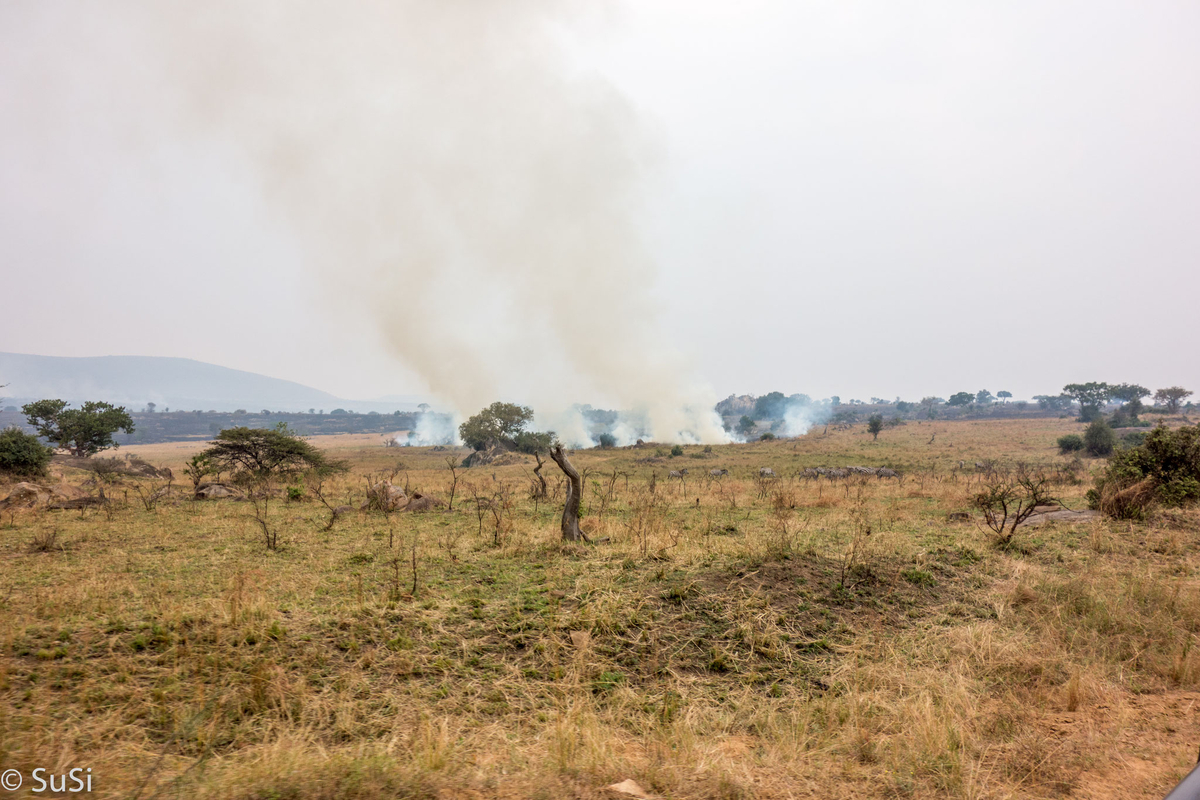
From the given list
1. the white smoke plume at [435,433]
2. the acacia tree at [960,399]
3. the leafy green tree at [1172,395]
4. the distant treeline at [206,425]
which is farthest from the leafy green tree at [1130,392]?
the distant treeline at [206,425]

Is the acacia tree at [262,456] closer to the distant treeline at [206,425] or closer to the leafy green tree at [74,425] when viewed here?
the leafy green tree at [74,425]

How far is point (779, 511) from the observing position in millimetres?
15797

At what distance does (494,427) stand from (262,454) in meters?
36.0

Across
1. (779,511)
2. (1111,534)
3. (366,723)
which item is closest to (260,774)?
(366,723)

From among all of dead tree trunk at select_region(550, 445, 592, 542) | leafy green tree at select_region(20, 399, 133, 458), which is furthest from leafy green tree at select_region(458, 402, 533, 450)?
dead tree trunk at select_region(550, 445, 592, 542)

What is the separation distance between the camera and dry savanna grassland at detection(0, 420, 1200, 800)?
4426 millimetres

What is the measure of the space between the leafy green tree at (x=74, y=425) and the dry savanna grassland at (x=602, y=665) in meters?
39.4

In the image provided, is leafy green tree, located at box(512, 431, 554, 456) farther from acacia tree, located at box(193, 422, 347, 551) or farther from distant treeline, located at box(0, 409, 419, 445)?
distant treeline, located at box(0, 409, 419, 445)

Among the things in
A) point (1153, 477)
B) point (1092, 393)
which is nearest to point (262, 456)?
point (1153, 477)

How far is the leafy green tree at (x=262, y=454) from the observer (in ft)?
83.3

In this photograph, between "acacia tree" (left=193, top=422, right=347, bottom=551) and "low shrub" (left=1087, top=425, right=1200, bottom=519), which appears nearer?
"low shrub" (left=1087, top=425, right=1200, bottom=519)

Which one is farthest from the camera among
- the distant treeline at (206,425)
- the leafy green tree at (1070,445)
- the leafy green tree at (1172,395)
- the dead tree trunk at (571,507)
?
the distant treeline at (206,425)

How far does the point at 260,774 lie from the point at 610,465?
40.2 m

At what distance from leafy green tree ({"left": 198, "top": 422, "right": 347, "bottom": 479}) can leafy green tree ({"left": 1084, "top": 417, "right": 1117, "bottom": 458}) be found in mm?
54745
